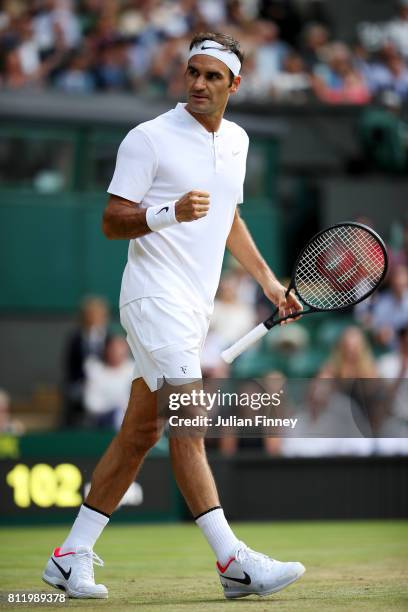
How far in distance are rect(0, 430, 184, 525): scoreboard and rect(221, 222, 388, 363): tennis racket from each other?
4498mm

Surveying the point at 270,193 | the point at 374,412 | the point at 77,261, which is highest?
the point at 270,193

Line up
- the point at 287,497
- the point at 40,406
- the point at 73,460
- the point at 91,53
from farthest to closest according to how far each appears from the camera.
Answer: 1. the point at 91,53
2. the point at 40,406
3. the point at 287,497
4. the point at 73,460

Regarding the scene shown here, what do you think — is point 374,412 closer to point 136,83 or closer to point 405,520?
point 405,520

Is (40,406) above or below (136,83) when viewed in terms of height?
below

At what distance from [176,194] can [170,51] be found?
368 inches

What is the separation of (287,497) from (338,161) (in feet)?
20.6

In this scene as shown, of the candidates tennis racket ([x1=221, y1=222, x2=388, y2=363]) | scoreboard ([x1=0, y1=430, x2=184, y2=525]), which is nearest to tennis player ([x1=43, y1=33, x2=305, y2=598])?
tennis racket ([x1=221, y1=222, x2=388, y2=363])

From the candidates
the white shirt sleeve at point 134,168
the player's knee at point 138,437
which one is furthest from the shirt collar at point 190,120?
the player's knee at point 138,437

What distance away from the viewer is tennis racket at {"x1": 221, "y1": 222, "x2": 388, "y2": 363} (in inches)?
198

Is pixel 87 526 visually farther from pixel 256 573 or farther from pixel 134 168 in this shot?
pixel 134 168

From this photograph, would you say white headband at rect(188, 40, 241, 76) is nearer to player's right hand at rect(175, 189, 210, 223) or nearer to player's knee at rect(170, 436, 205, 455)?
player's right hand at rect(175, 189, 210, 223)

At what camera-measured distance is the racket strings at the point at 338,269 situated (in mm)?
5121

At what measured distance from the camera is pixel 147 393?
4.86m

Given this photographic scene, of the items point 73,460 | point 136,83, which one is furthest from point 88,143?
point 73,460
